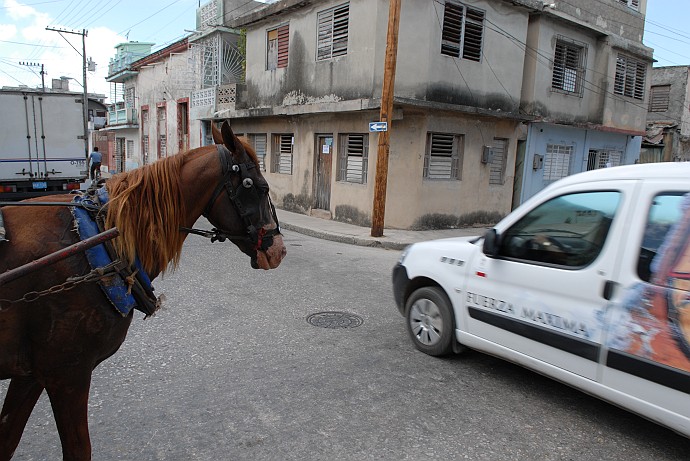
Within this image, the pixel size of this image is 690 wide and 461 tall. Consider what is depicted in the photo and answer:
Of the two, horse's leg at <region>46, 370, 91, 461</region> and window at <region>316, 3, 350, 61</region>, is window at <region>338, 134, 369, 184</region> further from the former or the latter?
horse's leg at <region>46, 370, 91, 461</region>

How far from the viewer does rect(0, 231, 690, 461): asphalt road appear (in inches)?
120

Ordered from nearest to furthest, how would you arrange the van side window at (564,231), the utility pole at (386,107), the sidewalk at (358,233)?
the van side window at (564,231), the utility pole at (386,107), the sidewalk at (358,233)

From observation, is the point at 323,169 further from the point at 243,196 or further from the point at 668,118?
the point at 668,118

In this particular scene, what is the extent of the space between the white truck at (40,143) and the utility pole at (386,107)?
836 centimetres

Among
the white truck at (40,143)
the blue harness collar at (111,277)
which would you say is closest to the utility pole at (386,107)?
the white truck at (40,143)

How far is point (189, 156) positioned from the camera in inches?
105

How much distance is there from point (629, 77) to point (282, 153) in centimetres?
1399

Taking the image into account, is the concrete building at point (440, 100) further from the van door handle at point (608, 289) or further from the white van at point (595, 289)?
the van door handle at point (608, 289)

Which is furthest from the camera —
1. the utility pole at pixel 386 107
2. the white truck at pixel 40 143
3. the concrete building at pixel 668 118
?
the concrete building at pixel 668 118

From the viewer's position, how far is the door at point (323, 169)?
14.4 meters

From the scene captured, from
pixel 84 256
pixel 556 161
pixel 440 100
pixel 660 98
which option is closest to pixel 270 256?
pixel 84 256

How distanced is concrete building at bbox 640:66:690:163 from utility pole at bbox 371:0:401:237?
17743 mm

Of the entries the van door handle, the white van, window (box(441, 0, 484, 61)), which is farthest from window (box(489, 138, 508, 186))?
the van door handle

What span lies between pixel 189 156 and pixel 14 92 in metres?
12.3
